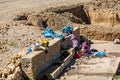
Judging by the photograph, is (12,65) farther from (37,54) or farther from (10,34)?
(10,34)

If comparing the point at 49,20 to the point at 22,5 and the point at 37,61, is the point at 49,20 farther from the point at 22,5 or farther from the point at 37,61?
the point at 37,61

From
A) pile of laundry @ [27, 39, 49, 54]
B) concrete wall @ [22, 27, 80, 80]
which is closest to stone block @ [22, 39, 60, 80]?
concrete wall @ [22, 27, 80, 80]

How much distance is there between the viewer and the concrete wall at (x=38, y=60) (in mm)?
14133

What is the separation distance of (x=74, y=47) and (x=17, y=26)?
445 centimetres

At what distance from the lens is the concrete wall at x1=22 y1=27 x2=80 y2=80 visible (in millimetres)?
14133

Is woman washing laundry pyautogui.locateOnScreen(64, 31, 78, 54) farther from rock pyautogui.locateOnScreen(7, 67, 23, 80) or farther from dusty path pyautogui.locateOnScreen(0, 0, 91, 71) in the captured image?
rock pyautogui.locateOnScreen(7, 67, 23, 80)

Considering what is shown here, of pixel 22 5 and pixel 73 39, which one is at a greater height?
pixel 22 5

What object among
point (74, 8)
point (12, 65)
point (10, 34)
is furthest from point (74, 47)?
point (74, 8)

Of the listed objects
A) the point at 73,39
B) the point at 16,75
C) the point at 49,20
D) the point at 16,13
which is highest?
the point at 16,13

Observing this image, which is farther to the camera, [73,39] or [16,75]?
[73,39]

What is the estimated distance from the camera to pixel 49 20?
2422 cm

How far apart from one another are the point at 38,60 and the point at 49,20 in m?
9.76

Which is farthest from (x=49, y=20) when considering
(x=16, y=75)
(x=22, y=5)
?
(x=16, y=75)

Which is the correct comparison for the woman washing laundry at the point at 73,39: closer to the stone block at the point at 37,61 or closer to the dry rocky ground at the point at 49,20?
the dry rocky ground at the point at 49,20
